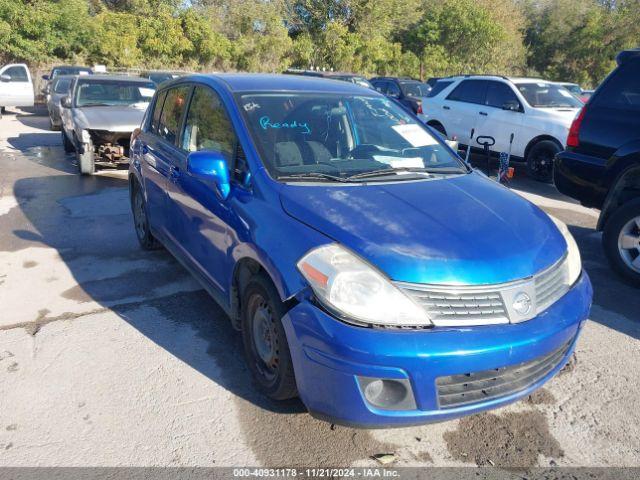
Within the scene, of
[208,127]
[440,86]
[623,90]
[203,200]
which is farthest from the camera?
[440,86]

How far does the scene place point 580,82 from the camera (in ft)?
126

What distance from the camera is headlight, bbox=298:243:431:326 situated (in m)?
2.35

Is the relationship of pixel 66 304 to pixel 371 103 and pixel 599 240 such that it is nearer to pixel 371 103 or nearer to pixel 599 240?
pixel 371 103

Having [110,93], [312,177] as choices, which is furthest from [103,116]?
[312,177]

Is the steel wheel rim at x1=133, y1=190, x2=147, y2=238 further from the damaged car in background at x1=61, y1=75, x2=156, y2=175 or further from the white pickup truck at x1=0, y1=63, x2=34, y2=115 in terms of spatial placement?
the white pickup truck at x1=0, y1=63, x2=34, y2=115

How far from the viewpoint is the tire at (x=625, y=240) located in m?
4.80

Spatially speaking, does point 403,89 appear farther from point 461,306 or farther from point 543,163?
point 461,306

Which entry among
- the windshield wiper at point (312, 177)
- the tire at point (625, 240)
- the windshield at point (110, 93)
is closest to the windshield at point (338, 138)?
the windshield wiper at point (312, 177)

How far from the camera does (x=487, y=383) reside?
246cm

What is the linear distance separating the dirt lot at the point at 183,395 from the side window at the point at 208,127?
49.4 inches

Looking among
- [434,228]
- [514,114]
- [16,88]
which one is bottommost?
[16,88]

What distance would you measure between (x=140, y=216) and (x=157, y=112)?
1.10 metres

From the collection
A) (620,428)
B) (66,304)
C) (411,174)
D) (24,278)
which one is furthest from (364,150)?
(24,278)

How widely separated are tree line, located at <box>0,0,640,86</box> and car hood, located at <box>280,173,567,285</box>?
25.6m
